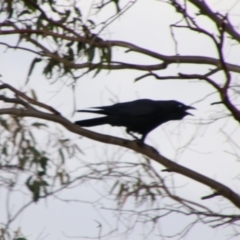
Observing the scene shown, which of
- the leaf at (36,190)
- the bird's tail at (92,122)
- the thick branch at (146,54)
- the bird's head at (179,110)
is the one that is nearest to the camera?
the thick branch at (146,54)

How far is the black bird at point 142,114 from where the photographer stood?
6.61 metres

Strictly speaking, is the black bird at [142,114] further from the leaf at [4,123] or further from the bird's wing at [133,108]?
the leaf at [4,123]

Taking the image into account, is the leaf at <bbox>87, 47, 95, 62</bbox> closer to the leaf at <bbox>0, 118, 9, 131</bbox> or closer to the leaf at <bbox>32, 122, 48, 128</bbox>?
the leaf at <bbox>32, 122, 48, 128</bbox>

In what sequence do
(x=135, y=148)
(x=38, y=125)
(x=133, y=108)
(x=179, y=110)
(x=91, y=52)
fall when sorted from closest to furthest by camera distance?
1. (x=135, y=148)
2. (x=91, y=52)
3. (x=38, y=125)
4. (x=133, y=108)
5. (x=179, y=110)

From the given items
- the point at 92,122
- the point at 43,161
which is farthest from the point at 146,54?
the point at 43,161

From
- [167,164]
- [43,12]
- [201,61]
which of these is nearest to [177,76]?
[167,164]

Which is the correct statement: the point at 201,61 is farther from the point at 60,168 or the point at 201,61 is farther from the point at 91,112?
the point at 60,168

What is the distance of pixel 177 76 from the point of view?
16.4 ft

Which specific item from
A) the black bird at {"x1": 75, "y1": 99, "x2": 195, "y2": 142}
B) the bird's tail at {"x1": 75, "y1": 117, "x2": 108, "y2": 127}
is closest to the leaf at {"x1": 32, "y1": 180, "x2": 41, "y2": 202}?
the bird's tail at {"x1": 75, "y1": 117, "x2": 108, "y2": 127}

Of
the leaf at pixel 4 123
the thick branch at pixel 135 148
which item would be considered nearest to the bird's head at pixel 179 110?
the thick branch at pixel 135 148

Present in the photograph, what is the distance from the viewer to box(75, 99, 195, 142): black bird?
661 centimetres

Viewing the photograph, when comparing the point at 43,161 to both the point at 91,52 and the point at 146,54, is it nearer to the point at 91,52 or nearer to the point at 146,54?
the point at 91,52

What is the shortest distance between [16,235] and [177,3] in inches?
75.7

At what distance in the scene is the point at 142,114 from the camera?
23.0ft
